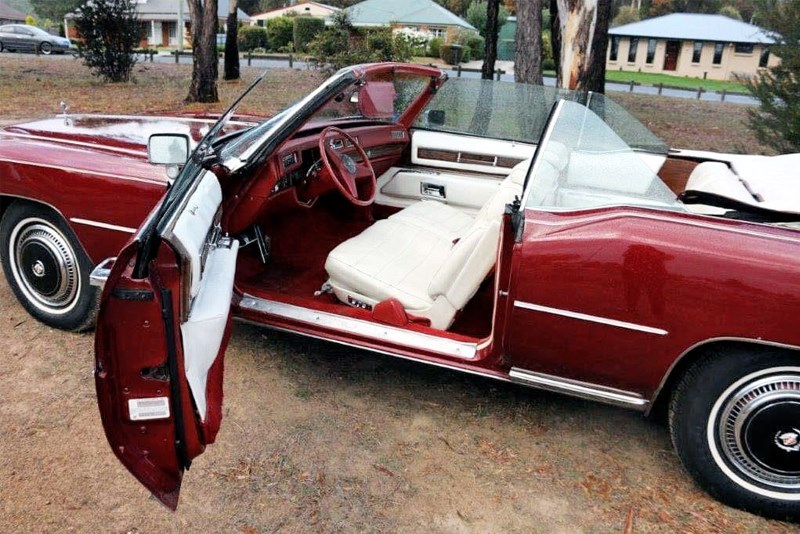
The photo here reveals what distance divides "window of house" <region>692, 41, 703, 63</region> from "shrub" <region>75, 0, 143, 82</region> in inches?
1426

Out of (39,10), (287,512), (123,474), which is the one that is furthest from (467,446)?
(39,10)

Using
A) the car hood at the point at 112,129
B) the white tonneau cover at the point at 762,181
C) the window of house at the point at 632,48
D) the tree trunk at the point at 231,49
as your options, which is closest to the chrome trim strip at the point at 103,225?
the car hood at the point at 112,129

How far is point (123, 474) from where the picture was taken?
280cm

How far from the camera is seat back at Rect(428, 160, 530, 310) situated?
3.02 m

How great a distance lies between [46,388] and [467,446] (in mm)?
2109

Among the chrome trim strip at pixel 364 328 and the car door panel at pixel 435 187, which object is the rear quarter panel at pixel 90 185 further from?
the car door panel at pixel 435 187

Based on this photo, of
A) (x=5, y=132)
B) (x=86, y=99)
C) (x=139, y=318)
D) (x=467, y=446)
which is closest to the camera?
(x=139, y=318)

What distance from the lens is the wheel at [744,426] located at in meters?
2.52

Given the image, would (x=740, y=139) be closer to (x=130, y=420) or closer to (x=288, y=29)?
(x=130, y=420)

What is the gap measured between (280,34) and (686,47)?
2545cm

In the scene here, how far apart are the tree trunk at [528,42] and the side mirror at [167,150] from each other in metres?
6.55

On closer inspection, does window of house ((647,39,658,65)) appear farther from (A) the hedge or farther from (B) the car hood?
(B) the car hood

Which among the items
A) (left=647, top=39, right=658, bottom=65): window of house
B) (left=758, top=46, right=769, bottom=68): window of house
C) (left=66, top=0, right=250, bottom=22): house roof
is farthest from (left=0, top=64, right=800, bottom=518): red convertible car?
(left=66, top=0, right=250, bottom=22): house roof

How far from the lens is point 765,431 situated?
2.55m
